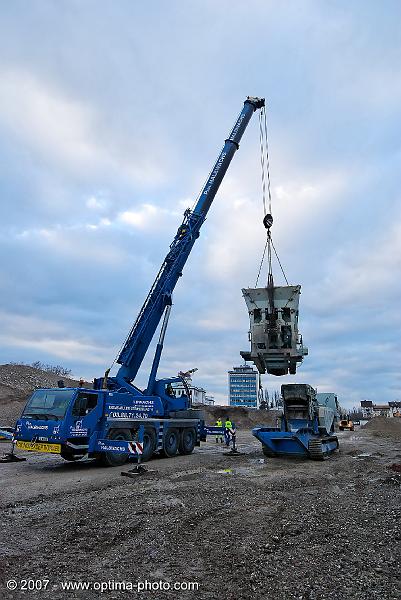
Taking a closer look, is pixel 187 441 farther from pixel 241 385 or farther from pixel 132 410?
pixel 241 385

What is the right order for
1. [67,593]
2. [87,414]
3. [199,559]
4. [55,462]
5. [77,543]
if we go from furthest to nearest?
[55,462] → [87,414] → [77,543] → [199,559] → [67,593]

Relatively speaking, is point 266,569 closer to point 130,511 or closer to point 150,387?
point 130,511

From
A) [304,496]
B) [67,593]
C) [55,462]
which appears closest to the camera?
[67,593]

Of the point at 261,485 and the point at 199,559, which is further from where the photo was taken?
the point at 261,485

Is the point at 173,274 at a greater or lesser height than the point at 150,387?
greater

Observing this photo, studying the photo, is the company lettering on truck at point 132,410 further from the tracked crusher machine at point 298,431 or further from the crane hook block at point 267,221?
the crane hook block at point 267,221

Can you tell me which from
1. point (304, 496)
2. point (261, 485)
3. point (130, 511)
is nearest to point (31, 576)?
point (130, 511)

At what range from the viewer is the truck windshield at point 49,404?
13359mm

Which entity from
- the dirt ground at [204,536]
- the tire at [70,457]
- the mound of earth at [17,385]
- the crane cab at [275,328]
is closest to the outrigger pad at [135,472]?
the dirt ground at [204,536]

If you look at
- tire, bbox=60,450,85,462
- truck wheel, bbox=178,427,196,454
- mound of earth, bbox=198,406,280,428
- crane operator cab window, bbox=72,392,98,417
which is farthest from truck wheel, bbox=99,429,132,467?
mound of earth, bbox=198,406,280,428

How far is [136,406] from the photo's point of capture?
15.6 m

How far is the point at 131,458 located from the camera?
16047 mm

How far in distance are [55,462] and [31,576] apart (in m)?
11.4

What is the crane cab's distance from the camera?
14.2 metres
